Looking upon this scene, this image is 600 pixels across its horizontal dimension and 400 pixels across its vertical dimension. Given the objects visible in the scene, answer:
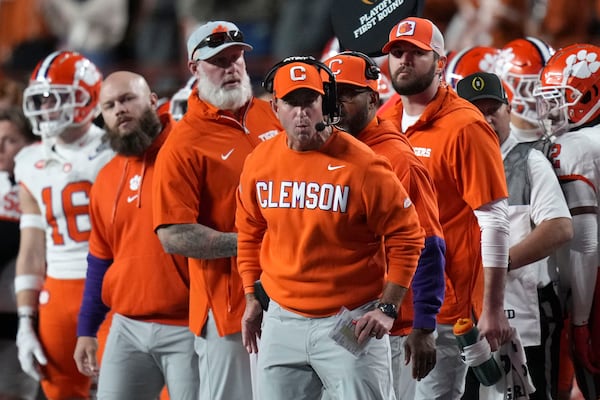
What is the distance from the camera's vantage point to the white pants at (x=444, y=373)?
559 cm

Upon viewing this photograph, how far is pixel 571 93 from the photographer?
6.25 m

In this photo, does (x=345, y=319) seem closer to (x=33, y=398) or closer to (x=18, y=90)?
(x=33, y=398)

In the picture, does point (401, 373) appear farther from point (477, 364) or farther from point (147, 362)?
point (147, 362)

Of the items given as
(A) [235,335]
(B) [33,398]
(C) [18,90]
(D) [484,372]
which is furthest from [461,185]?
(C) [18,90]

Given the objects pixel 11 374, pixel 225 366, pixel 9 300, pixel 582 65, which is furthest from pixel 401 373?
pixel 9 300

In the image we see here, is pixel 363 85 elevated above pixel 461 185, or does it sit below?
above

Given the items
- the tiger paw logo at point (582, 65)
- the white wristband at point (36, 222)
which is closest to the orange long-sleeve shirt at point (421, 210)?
the tiger paw logo at point (582, 65)

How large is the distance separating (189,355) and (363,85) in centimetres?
149

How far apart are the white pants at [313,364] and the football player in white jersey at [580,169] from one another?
1.60 m

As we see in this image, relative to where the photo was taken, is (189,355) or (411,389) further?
(189,355)

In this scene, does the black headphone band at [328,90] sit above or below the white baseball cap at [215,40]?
below

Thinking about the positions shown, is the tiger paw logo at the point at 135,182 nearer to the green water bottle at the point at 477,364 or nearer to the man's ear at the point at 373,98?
the man's ear at the point at 373,98

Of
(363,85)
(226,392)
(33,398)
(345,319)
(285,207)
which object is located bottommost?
(33,398)

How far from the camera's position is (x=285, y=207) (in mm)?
4840
